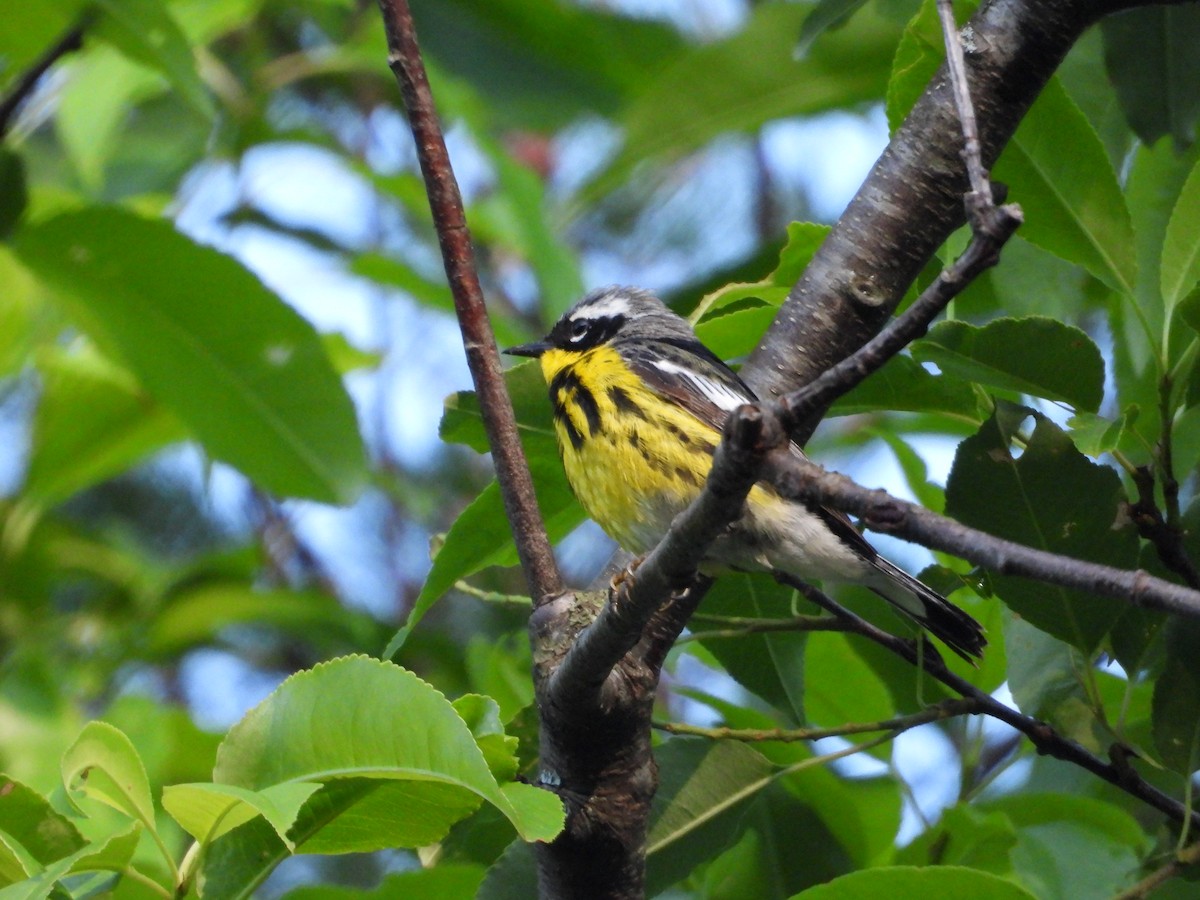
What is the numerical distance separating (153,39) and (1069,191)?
1.80m

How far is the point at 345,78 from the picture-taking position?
20.4ft

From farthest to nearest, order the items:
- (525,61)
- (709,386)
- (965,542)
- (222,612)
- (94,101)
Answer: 1. (525,61)
2. (222,612)
3. (94,101)
4. (709,386)
5. (965,542)

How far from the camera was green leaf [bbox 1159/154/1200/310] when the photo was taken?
1.77 meters

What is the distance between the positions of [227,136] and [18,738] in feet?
7.01

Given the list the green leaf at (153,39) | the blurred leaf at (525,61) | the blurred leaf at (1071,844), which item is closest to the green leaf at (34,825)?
the blurred leaf at (1071,844)

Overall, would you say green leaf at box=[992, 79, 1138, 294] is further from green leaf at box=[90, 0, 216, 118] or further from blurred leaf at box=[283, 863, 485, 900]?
green leaf at box=[90, 0, 216, 118]

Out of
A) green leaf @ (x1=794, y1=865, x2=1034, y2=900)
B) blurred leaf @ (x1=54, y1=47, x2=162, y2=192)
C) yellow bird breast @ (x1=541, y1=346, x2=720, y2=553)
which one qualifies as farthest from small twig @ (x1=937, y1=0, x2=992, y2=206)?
blurred leaf @ (x1=54, y1=47, x2=162, y2=192)

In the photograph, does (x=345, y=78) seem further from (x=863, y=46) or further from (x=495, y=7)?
(x=863, y=46)

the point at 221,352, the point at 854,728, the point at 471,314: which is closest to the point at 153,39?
the point at 221,352

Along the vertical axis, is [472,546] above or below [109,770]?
above

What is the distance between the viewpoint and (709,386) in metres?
2.89

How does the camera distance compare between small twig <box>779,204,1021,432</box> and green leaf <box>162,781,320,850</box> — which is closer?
small twig <box>779,204,1021,432</box>

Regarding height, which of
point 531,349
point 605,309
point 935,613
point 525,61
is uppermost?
point 525,61

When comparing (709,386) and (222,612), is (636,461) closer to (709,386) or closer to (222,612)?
(709,386)
